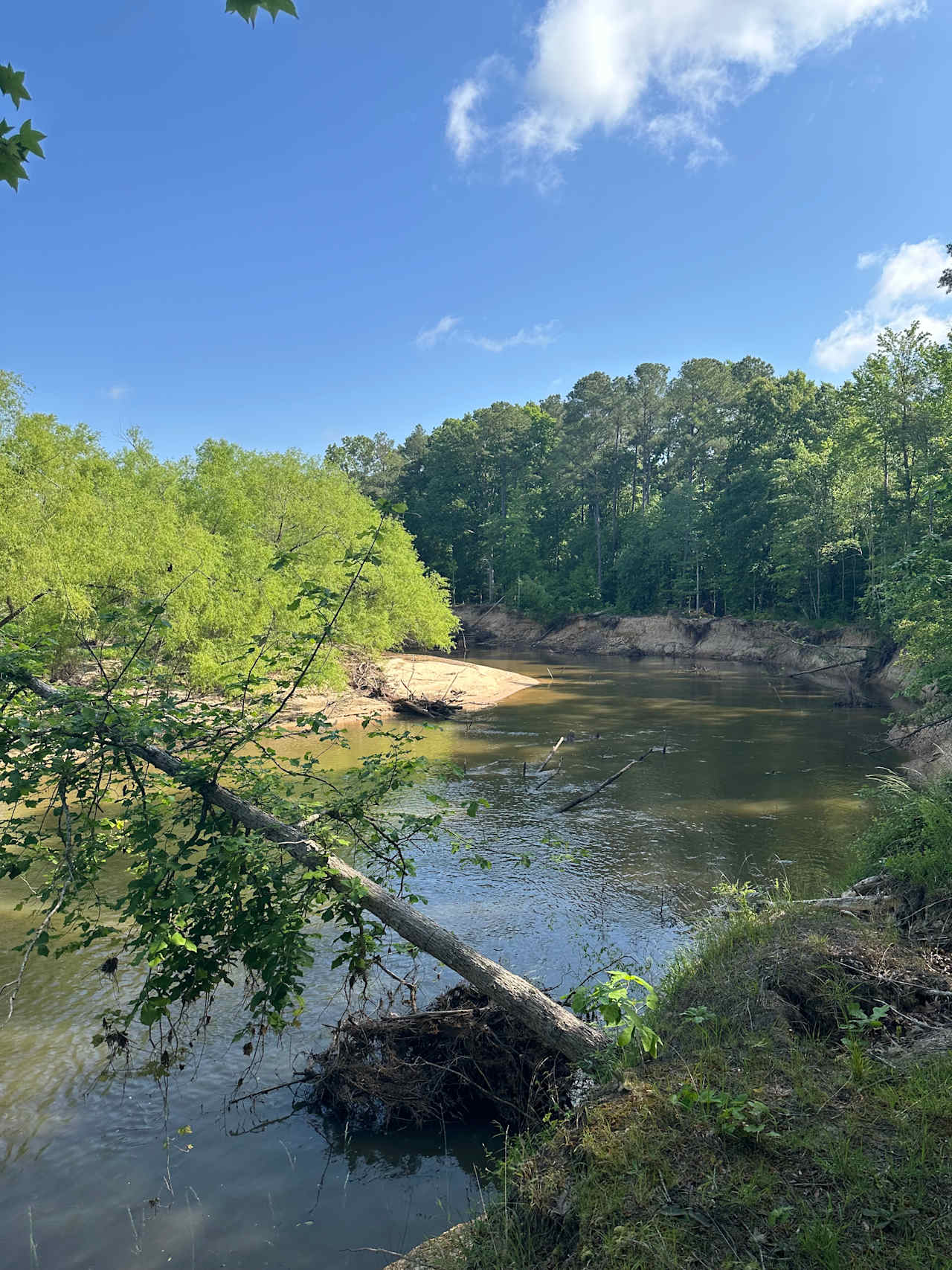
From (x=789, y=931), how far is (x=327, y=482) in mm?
32654

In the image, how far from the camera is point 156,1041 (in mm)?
7918

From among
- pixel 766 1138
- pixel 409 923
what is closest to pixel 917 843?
pixel 766 1138

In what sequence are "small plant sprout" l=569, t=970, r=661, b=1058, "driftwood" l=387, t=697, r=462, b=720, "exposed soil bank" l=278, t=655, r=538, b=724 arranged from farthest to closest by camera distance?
"exposed soil bank" l=278, t=655, r=538, b=724
"driftwood" l=387, t=697, r=462, b=720
"small plant sprout" l=569, t=970, r=661, b=1058

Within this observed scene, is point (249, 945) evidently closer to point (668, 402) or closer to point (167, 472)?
point (167, 472)

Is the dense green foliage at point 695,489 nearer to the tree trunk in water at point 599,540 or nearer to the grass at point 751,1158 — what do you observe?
the tree trunk in water at point 599,540

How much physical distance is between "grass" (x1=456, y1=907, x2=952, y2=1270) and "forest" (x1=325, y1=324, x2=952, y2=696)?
60.2ft

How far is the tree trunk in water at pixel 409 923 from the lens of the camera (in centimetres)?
581

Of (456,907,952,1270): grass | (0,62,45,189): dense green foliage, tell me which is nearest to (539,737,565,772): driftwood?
(456,907,952,1270): grass

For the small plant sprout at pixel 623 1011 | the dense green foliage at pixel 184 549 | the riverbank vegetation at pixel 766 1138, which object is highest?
the dense green foliage at pixel 184 549

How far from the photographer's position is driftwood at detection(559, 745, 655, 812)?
17.1 meters

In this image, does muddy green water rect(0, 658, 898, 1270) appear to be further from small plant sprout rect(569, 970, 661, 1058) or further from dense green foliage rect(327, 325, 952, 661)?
dense green foliage rect(327, 325, 952, 661)

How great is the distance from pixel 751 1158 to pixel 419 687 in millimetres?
31092

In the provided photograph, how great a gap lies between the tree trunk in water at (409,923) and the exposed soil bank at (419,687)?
63.1 feet

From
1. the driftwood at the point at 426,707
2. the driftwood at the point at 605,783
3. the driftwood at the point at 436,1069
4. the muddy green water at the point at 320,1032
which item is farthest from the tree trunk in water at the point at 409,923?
the driftwood at the point at 426,707
